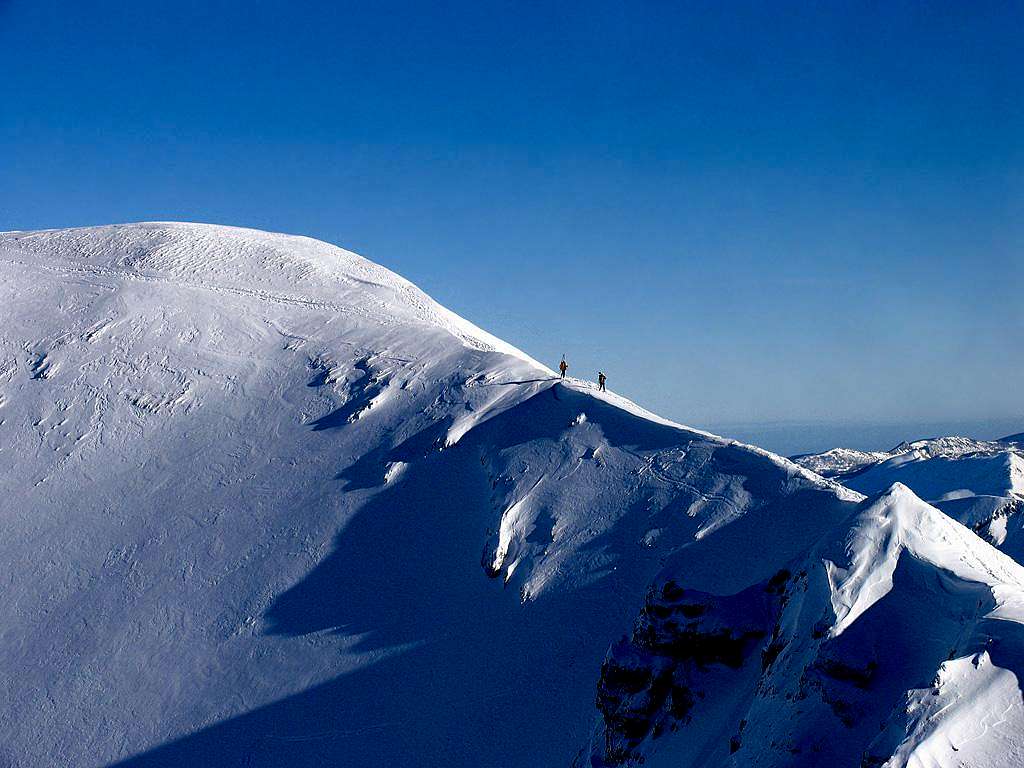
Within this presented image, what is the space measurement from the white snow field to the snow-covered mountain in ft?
16.2

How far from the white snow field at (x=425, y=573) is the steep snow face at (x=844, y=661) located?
0.05 meters

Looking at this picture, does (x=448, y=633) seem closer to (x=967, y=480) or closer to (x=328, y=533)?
(x=328, y=533)

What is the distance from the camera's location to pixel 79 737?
2275 centimetres

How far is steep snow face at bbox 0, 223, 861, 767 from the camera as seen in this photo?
21469 millimetres

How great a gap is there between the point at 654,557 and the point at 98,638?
1788 centimetres

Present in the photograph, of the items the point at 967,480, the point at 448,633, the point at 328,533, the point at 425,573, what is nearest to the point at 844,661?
the point at 448,633

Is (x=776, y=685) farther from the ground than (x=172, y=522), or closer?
closer

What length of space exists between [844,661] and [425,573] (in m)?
14.6

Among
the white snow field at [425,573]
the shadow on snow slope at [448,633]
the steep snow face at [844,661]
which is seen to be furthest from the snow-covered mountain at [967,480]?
the shadow on snow slope at [448,633]

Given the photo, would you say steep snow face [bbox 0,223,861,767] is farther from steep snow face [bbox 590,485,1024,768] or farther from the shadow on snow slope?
steep snow face [bbox 590,485,1024,768]

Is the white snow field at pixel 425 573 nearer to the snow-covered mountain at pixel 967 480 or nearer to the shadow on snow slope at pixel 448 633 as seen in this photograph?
the shadow on snow slope at pixel 448 633

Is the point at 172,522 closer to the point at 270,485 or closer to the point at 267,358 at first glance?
the point at 270,485

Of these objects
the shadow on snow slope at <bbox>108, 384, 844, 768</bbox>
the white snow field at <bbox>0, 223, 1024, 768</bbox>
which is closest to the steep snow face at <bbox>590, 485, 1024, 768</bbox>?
the white snow field at <bbox>0, 223, 1024, 768</bbox>

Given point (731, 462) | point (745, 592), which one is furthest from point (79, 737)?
point (731, 462)
